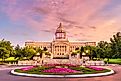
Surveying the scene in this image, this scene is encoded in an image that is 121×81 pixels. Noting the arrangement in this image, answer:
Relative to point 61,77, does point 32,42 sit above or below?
above

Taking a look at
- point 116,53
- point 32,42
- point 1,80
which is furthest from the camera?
point 32,42

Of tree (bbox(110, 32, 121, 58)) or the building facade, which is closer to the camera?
tree (bbox(110, 32, 121, 58))

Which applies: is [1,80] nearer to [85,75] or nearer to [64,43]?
[85,75]

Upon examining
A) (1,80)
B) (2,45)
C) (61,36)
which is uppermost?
(61,36)

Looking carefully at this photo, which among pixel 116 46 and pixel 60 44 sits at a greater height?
pixel 60 44

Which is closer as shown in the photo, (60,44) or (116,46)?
(116,46)

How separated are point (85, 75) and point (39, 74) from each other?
389cm

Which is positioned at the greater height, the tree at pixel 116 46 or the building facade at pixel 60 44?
the building facade at pixel 60 44

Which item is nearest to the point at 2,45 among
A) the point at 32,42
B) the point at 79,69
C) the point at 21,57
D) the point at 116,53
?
the point at 21,57

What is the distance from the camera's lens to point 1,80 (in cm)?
1884

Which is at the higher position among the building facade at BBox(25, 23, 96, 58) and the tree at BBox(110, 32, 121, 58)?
the building facade at BBox(25, 23, 96, 58)

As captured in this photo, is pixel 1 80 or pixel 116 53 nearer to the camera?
pixel 1 80

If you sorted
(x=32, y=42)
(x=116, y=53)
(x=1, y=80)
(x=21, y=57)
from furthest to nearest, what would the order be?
(x=32, y=42) < (x=21, y=57) < (x=116, y=53) < (x=1, y=80)

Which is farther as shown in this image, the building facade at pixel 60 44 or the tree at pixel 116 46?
the building facade at pixel 60 44
